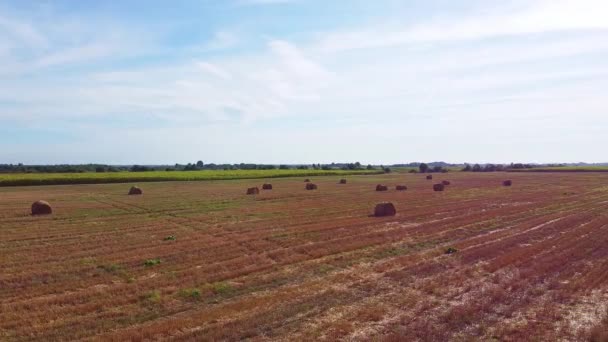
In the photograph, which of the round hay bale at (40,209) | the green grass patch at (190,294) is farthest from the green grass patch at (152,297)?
the round hay bale at (40,209)

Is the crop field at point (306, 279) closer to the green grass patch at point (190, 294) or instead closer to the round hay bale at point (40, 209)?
the green grass patch at point (190, 294)

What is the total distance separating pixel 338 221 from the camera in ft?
72.9

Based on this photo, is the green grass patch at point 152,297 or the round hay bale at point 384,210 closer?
the green grass patch at point 152,297

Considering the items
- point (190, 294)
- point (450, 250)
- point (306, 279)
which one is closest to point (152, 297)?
point (190, 294)

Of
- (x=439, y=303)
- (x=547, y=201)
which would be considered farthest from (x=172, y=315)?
(x=547, y=201)

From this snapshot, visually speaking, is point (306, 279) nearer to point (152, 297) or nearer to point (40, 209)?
point (152, 297)

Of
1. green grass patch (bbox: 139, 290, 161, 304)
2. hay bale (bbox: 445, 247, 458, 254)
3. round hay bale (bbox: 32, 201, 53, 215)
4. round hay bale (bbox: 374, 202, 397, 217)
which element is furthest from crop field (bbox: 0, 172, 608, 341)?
round hay bale (bbox: 32, 201, 53, 215)

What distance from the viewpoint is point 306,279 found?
12.2 meters

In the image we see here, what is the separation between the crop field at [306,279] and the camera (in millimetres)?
8797

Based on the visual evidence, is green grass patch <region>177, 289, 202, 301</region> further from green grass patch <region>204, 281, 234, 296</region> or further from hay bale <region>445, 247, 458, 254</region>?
hay bale <region>445, 247, 458, 254</region>

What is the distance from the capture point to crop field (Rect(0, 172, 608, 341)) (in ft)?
28.9

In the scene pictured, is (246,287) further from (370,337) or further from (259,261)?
(370,337)

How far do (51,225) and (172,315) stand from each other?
49.4 feet

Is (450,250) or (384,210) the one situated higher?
(384,210)
